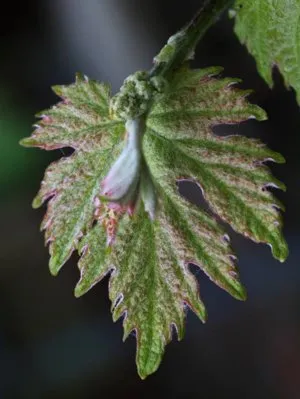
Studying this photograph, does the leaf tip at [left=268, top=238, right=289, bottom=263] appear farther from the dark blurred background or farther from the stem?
the dark blurred background

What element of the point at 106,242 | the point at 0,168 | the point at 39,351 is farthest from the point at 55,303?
the point at 106,242

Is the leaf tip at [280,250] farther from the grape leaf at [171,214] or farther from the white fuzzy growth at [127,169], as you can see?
the white fuzzy growth at [127,169]

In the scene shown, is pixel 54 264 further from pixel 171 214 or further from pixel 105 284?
pixel 105 284

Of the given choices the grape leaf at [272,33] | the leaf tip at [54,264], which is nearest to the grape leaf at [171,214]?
the leaf tip at [54,264]

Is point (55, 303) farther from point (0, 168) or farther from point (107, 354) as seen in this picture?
point (0, 168)

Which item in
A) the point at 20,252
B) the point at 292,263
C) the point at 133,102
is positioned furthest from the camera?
the point at 20,252

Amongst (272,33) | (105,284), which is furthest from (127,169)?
(105,284)

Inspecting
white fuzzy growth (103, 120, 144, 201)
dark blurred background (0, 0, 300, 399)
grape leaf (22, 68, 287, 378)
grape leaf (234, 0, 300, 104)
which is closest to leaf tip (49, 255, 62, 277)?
grape leaf (22, 68, 287, 378)
